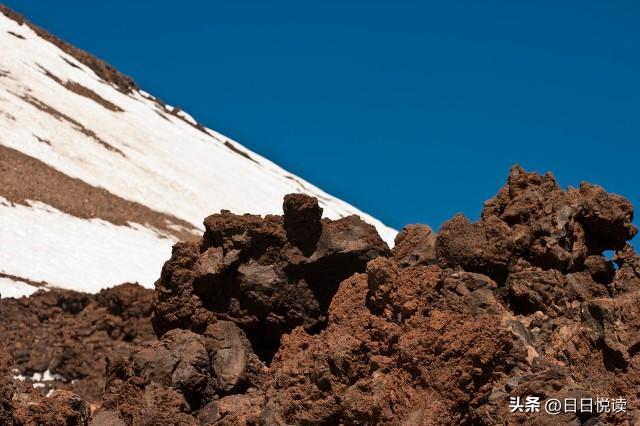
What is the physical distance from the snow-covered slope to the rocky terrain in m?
18.8

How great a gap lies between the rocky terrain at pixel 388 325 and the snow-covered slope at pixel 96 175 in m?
18.8

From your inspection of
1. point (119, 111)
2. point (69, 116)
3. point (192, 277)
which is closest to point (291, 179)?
point (119, 111)

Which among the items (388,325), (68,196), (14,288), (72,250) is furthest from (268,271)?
(68,196)

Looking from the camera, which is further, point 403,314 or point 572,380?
point 403,314

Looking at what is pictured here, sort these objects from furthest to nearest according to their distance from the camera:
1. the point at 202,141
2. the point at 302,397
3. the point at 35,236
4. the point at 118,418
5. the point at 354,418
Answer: the point at 202,141, the point at 35,236, the point at 118,418, the point at 302,397, the point at 354,418

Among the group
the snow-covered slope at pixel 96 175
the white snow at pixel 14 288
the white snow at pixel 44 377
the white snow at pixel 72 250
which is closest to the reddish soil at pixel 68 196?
the snow-covered slope at pixel 96 175

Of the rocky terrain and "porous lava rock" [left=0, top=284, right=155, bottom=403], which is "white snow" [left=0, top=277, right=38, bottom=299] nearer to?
"porous lava rock" [left=0, top=284, right=155, bottom=403]

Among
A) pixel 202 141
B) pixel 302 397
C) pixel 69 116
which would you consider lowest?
pixel 302 397

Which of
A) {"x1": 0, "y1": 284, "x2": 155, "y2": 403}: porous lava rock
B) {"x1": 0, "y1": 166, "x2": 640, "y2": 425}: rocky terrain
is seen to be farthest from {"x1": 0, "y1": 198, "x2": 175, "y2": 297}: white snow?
{"x1": 0, "y1": 166, "x2": 640, "y2": 425}: rocky terrain

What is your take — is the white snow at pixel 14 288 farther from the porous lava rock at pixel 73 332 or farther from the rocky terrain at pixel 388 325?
the rocky terrain at pixel 388 325

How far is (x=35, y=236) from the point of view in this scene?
37188 millimetres

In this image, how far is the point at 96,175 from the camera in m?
53.4

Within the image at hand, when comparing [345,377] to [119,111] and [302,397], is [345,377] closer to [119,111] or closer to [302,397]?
[302,397]

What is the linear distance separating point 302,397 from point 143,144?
5844 centimetres
